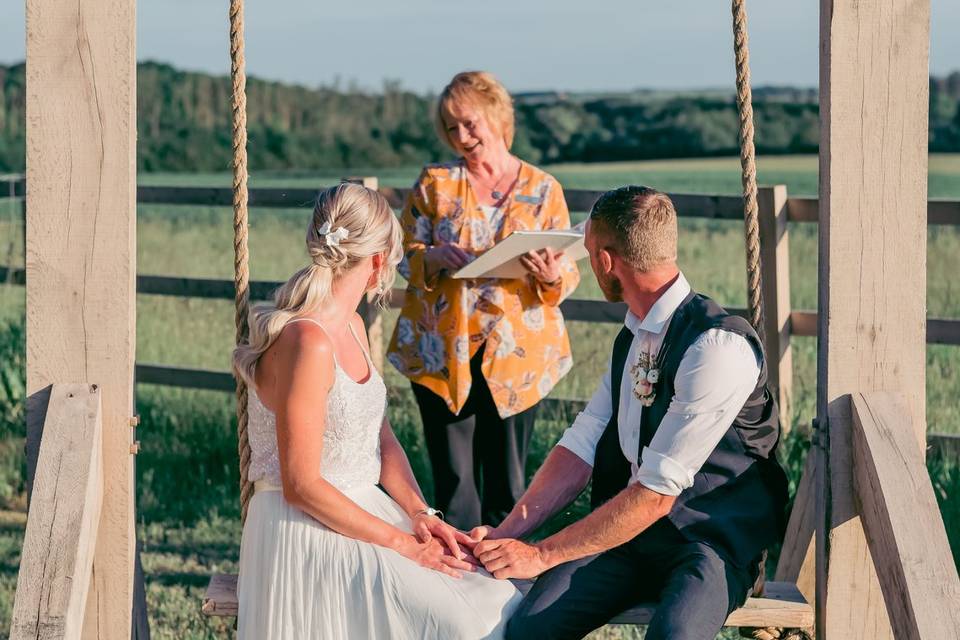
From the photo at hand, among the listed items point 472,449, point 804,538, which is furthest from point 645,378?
point 472,449

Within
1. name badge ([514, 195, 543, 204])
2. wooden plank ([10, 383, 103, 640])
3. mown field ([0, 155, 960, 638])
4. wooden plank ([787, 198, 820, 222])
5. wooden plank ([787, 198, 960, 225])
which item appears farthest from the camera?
wooden plank ([787, 198, 820, 222])

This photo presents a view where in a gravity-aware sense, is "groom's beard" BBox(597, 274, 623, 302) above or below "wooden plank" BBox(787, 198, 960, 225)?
below

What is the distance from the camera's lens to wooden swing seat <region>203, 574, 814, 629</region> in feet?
10.2

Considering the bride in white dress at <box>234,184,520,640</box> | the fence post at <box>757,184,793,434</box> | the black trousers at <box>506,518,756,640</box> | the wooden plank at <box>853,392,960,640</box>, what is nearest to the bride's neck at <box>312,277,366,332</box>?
the bride in white dress at <box>234,184,520,640</box>

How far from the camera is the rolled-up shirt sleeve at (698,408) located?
2977 mm

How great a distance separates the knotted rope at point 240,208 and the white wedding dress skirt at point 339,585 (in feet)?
0.22

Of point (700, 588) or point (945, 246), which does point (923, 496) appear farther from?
point (945, 246)

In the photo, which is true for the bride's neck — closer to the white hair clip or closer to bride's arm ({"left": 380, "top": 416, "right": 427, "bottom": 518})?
the white hair clip

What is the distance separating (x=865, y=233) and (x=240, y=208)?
1.62m

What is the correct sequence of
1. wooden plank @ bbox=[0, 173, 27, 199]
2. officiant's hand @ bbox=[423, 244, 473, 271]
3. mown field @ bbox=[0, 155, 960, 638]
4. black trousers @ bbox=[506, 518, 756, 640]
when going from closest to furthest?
black trousers @ bbox=[506, 518, 756, 640], officiant's hand @ bbox=[423, 244, 473, 271], mown field @ bbox=[0, 155, 960, 638], wooden plank @ bbox=[0, 173, 27, 199]

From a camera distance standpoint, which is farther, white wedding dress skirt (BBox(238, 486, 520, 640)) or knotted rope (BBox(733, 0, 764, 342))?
knotted rope (BBox(733, 0, 764, 342))

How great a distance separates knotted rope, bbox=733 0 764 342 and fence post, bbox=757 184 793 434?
132 inches

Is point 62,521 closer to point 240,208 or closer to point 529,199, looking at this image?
point 240,208

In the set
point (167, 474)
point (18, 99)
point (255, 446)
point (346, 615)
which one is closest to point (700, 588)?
point (346, 615)
